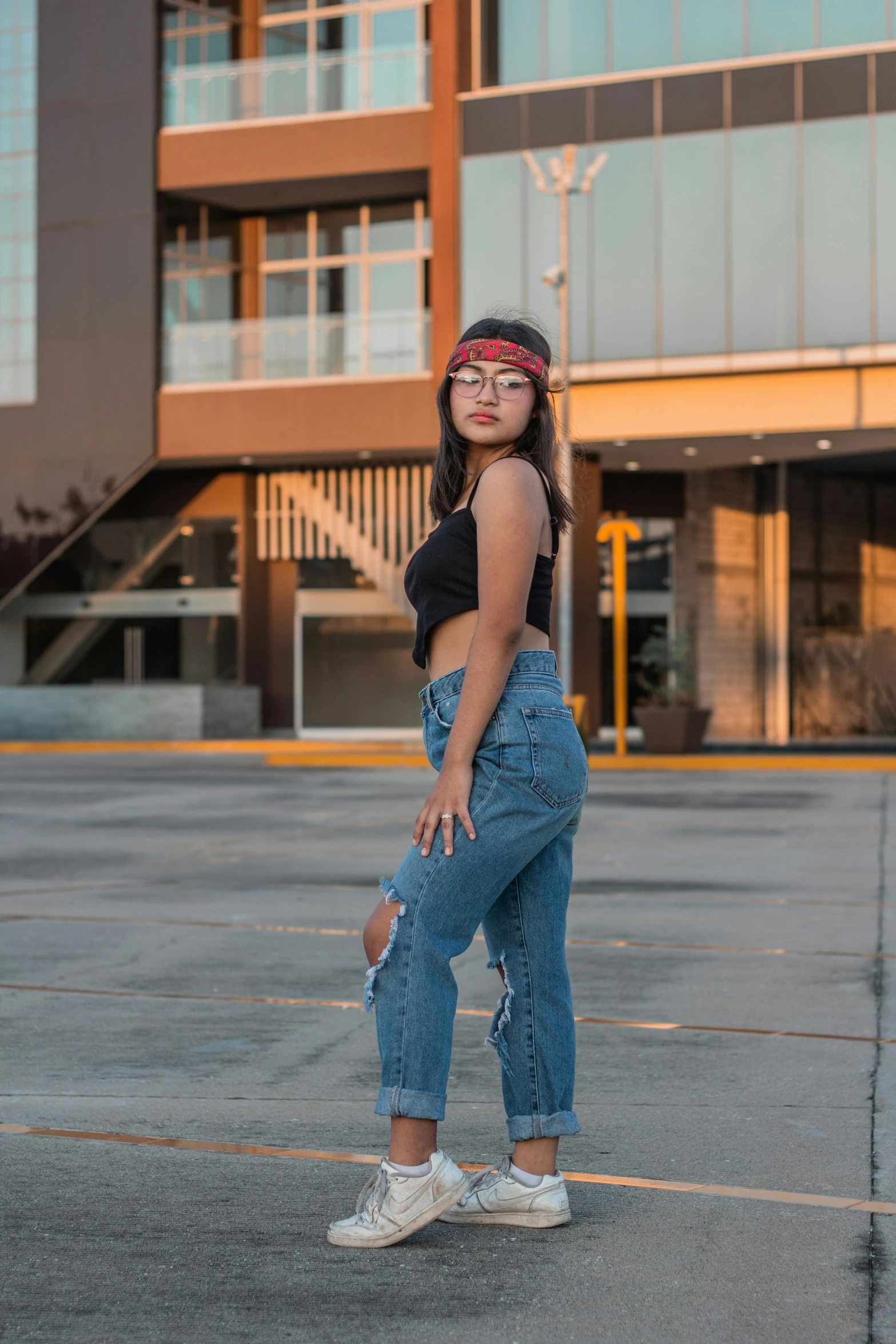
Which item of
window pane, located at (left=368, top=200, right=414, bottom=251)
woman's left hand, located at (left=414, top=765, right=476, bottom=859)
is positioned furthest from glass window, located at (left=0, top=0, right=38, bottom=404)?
woman's left hand, located at (left=414, top=765, right=476, bottom=859)

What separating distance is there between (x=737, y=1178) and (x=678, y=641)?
20757mm

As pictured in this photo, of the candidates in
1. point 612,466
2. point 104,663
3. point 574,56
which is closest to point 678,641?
point 612,466

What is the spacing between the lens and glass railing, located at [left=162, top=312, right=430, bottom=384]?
27.7 m

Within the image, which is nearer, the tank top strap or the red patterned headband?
the tank top strap

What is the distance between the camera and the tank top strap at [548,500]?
3146mm

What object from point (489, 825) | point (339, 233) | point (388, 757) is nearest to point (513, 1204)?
point (489, 825)

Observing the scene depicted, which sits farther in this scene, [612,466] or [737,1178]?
[612,466]

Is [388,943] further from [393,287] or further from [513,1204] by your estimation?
[393,287]

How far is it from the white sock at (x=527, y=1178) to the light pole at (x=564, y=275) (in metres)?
19.4

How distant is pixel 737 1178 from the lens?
3523mm

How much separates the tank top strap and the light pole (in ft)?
62.4

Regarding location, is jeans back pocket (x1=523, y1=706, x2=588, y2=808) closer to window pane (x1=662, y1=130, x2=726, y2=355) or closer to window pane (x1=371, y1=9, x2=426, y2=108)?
window pane (x1=662, y1=130, x2=726, y2=355)

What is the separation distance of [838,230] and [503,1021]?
23.9 metres

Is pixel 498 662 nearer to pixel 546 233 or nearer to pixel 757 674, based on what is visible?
pixel 546 233
